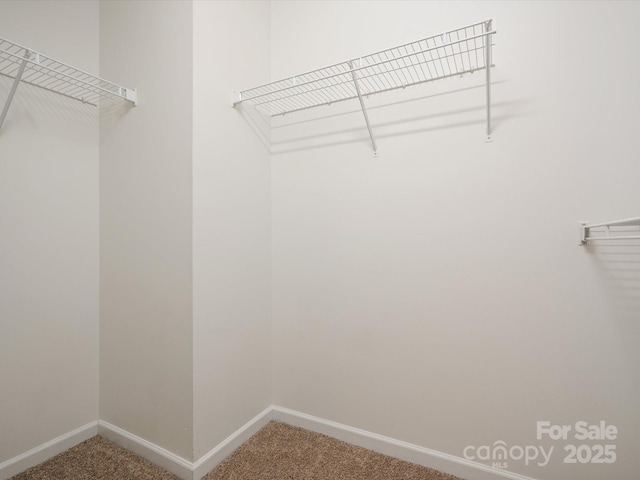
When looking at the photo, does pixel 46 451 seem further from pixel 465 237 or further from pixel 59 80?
pixel 465 237

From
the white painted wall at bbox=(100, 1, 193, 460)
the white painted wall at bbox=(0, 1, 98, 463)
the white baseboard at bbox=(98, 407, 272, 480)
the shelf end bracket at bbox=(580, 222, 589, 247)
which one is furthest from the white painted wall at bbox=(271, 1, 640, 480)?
the white painted wall at bbox=(0, 1, 98, 463)

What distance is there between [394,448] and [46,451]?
1.68 m

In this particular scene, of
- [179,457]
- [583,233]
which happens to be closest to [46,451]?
[179,457]

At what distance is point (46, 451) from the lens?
4.84 feet

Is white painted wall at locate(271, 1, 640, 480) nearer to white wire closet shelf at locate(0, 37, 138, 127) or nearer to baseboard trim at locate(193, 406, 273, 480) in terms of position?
baseboard trim at locate(193, 406, 273, 480)

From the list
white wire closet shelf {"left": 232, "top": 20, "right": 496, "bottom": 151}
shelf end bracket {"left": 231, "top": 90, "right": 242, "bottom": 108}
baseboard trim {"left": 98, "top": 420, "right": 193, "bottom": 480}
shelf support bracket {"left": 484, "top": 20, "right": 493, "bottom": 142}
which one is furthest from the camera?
shelf end bracket {"left": 231, "top": 90, "right": 242, "bottom": 108}

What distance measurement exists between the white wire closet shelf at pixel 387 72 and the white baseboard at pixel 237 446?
1478mm

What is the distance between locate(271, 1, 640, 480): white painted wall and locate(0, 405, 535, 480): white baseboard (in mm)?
56

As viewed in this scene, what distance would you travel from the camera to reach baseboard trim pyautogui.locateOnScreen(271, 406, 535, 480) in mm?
1356

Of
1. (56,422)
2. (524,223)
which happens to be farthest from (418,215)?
(56,422)

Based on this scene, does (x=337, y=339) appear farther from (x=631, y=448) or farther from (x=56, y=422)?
(x=56, y=422)

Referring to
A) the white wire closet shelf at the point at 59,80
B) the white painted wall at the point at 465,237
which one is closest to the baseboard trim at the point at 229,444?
the white painted wall at the point at 465,237

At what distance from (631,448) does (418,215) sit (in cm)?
119

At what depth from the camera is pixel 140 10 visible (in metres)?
1.56
